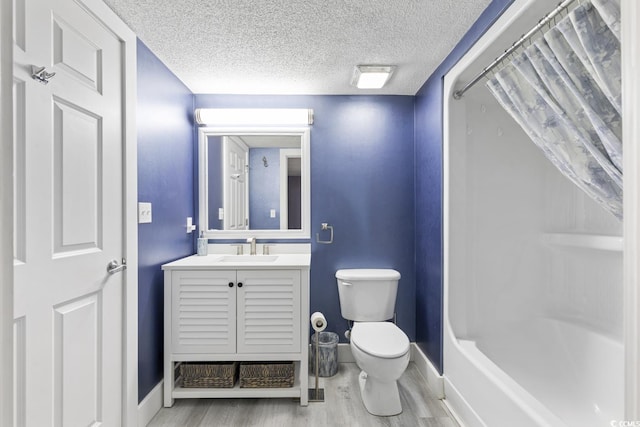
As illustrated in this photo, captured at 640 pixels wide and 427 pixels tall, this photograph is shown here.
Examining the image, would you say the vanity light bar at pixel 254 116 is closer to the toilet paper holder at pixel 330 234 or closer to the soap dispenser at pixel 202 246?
the toilet paper holder at pixel 330 234

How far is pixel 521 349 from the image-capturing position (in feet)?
6.82

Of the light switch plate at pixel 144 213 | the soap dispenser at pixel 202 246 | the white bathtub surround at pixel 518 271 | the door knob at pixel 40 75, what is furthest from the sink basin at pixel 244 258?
the door knob at pixel 40 75

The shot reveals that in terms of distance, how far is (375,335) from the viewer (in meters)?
2.10

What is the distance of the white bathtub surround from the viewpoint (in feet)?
5.83

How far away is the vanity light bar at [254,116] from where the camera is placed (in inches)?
104

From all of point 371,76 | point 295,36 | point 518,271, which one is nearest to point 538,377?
point 518,271

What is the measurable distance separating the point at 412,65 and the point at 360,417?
2.20 metres

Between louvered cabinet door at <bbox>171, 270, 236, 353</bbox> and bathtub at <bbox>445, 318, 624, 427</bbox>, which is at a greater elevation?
louvered cabinet door at <bbox>171, 270, 236, 353</bbox>

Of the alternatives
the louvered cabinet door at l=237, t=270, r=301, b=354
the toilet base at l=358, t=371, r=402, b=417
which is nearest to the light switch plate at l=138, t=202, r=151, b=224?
the louvered cabinet door at l=237, t=270, r=301, b=354

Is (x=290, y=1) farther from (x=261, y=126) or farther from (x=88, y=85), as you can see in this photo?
(x=261, y=126)

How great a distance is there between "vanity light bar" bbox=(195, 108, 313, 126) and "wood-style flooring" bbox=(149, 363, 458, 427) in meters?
1.97

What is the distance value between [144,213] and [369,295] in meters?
1.57

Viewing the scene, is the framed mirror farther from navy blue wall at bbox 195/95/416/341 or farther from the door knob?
the door knob

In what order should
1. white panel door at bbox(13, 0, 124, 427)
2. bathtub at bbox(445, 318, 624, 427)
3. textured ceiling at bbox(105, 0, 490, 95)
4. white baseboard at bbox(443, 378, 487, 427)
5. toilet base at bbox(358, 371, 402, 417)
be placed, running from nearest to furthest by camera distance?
white panel door at bbox(13, 0, 124, 427) → bathtub at bbox(445, 318, 624, 427) → textured ceiling at bbox(105, 0, 490, 95) → white baseboard at bbox(443, 378, 487, 427) → toilet base at bbox(358, 371, 402, 417)
